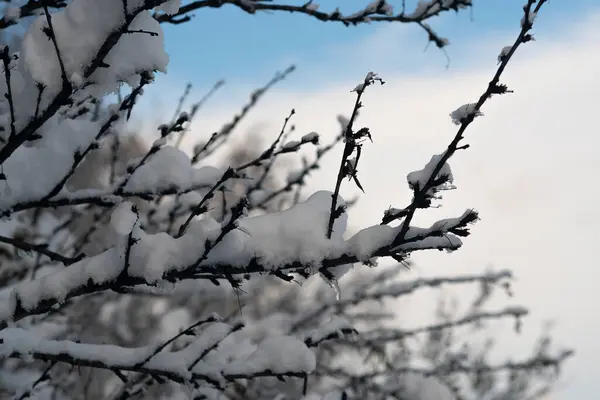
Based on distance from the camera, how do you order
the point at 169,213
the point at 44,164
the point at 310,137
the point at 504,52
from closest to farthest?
the point at 504,52 < the point at 44,164 < the point at 310,137 < the point at 169,213

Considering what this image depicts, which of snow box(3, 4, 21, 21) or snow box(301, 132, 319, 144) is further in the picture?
snow box(301, 132, 319, 144)

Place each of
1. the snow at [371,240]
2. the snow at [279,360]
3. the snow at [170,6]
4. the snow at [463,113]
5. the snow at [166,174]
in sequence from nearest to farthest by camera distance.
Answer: the snow at [463,113] → the snow at [371,240] → the snow at [170,6] → the snow at [279,360] → the snow at [166,174]

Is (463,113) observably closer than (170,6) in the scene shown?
Yes

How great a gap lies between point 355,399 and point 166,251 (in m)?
2.27

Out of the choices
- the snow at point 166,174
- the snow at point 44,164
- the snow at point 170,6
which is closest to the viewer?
the snow at point 170,6

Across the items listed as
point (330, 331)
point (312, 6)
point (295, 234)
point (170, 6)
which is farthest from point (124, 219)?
point (312, 6)

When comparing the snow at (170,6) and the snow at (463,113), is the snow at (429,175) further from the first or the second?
the snow at (170,6)

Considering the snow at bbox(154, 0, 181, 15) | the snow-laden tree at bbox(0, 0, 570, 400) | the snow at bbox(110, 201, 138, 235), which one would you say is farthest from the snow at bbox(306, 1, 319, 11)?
the snow at bbox(110, 201, 138, 235)

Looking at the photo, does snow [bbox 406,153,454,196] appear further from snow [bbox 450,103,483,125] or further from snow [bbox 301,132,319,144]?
snow [bbox 301,132,319,144]

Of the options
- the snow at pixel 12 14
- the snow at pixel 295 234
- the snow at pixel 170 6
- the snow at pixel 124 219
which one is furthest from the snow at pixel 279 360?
the snow at pixel 12 14

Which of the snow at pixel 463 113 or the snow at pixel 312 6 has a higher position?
the snow at pixel 312 6

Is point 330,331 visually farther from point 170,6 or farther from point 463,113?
point 170,6

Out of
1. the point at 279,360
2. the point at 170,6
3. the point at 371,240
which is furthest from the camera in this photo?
the point at 279,360

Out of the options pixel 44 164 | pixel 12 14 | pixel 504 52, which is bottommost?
pixel 504 52
